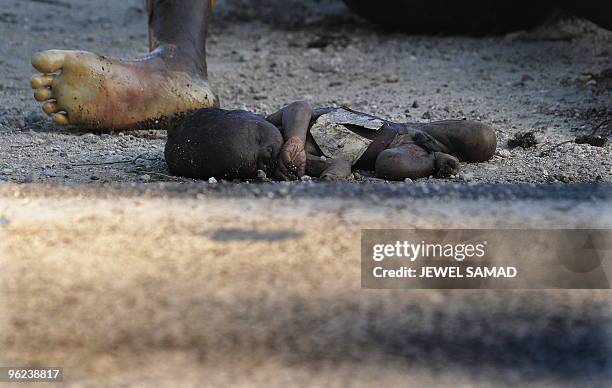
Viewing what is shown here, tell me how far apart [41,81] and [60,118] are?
0.12 m

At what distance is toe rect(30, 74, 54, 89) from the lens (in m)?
2.86

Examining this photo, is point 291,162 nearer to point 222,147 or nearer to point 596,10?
point 222,147

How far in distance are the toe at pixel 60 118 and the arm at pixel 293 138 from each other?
63cm

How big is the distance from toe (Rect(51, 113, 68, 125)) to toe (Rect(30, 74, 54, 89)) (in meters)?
0.09

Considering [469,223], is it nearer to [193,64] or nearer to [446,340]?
[446,340]

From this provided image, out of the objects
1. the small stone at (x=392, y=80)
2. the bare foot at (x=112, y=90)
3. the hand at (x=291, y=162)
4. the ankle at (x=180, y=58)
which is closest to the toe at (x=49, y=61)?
the bare foot at (x=112, y=90)

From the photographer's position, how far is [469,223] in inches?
81.8

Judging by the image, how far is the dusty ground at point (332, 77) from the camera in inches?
105

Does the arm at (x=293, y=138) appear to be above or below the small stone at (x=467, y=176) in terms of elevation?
above

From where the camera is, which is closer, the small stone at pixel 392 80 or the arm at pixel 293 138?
the arm at pixel 293 138

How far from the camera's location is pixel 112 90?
2.93 m

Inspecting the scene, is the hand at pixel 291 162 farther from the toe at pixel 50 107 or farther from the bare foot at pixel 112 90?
the toe at pixel 50 107

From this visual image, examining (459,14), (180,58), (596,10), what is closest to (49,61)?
(180,58)

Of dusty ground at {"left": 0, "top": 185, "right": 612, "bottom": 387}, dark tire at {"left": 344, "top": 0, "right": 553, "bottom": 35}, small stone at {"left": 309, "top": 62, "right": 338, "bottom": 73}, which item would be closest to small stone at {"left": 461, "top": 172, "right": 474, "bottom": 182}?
dusty ground at {"left": 0, "top": 185, "right": 612, "bottom": 387}
